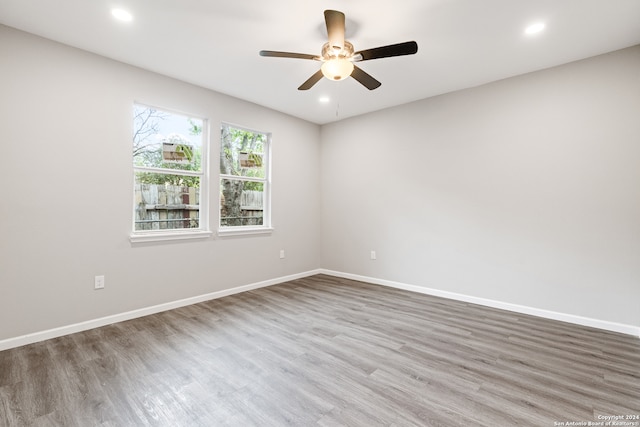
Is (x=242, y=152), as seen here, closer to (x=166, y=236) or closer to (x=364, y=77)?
(x=166, y=236)

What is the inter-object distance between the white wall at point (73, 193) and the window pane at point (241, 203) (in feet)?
1.24

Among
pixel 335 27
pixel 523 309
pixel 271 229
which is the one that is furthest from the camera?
pixel 271 229

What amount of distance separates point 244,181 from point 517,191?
3603 millimetres

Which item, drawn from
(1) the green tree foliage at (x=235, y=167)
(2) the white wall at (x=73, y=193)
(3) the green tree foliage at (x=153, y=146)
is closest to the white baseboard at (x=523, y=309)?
(1) the green tree foliage at (x=235, y=167)

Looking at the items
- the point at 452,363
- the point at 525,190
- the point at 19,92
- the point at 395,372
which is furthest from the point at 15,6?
the point at 525,190

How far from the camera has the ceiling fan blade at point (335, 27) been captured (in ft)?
6.46

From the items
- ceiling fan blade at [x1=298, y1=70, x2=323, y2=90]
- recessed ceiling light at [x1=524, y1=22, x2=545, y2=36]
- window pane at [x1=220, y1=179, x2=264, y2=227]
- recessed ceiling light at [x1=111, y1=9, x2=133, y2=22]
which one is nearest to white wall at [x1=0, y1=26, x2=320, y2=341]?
window pane at [x1=220, y1=179, x2=264, y2=227]

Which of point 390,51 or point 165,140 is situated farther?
point 165,140

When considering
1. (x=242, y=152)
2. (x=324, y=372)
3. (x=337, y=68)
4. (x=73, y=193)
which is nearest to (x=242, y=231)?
(x=242, y=152)

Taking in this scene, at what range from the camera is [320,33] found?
258 cm

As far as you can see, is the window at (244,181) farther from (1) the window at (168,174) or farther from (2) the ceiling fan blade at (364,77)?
(2) the ceiling fan blade at (364,77)

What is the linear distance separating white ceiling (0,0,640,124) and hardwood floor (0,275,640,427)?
2.76 metres

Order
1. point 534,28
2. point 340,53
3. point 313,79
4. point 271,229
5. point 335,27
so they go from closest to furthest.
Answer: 1. point 335,27
2. point 340,53
3. point 534,28
4. point 313,79
5. point 271,229

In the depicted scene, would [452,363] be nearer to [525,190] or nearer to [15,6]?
[525,190]
